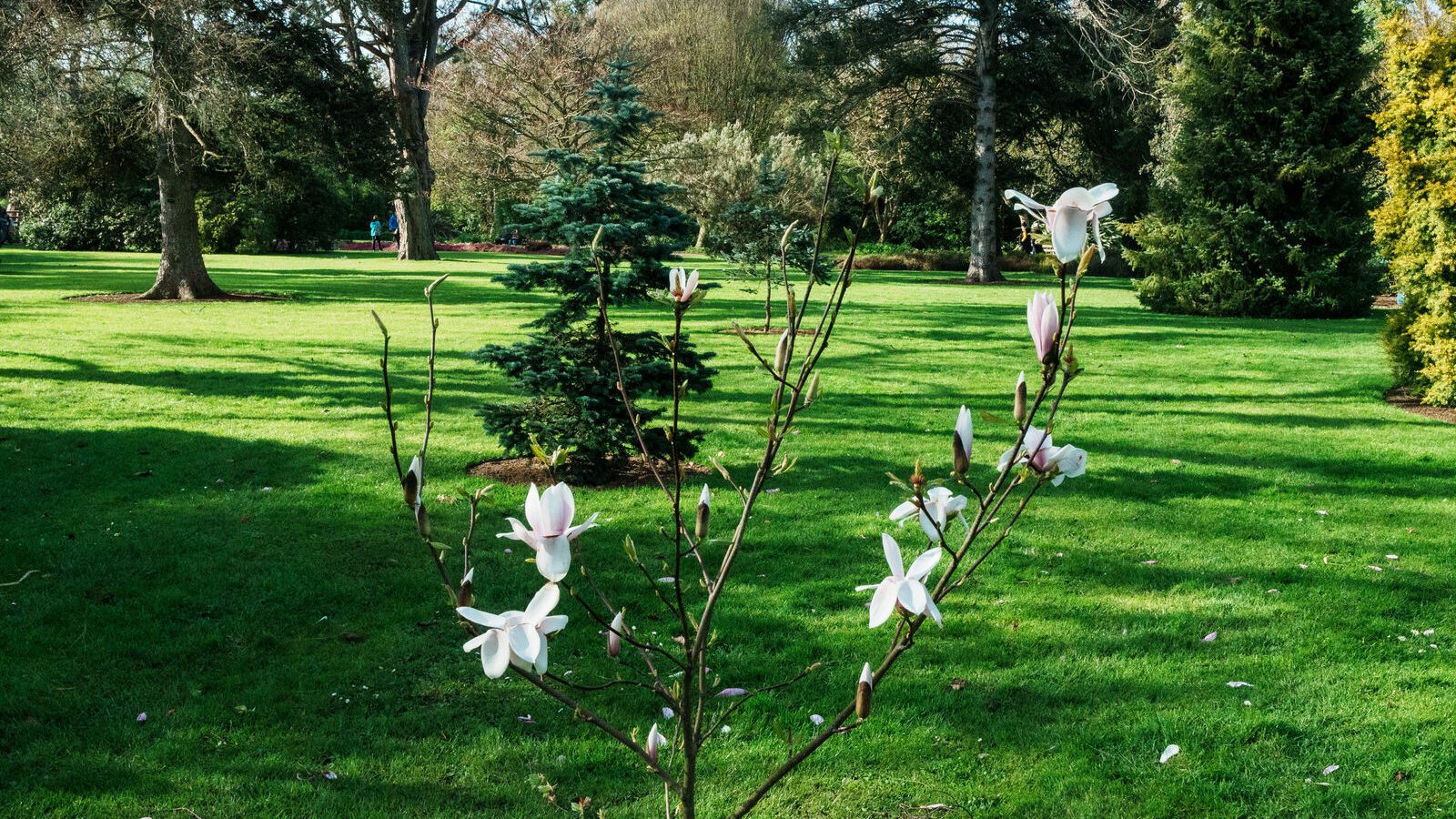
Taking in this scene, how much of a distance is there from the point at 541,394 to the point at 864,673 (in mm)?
4260

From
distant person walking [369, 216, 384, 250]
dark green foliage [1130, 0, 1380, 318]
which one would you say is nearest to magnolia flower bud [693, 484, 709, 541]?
dark green foliage [1130, 0, 1380, 318]

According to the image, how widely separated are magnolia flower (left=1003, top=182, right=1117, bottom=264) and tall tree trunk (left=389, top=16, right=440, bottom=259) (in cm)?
2392

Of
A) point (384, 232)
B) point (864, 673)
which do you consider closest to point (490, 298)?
point (864, 673)

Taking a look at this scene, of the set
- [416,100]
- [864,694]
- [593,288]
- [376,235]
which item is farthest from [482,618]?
[376,235]

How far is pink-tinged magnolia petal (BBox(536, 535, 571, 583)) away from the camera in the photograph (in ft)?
4.24

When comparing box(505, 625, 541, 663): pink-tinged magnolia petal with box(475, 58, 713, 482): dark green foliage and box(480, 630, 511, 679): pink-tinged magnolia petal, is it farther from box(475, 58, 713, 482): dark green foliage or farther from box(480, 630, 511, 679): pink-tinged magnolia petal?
box(475, 58, 713, 482): dark green foliage

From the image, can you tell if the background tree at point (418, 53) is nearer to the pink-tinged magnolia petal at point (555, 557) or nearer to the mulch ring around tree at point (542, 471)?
the mulch ring around tree at point (542, 471)

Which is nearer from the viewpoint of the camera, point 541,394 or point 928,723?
point 928,723

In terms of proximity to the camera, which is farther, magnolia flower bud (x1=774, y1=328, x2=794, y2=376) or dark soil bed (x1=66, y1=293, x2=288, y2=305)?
dark soil bed (x1=66, y1=293, x2=288, y2=305)

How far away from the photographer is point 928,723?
9.97ft

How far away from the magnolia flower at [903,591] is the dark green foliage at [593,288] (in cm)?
387

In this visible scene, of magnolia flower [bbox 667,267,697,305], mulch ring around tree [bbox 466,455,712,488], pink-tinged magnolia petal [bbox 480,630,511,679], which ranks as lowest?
mulch ring around tree [bbox 466,455,712,488]

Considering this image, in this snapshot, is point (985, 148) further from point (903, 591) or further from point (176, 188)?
point (903, 591)

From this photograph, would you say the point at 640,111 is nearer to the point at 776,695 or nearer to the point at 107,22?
the point at 776,695
